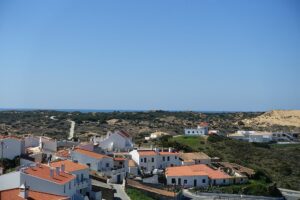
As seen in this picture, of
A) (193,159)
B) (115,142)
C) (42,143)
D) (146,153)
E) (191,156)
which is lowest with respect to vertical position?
(193,159)

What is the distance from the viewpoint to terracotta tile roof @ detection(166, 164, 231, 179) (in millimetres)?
52375

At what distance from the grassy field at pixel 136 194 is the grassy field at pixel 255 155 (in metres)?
24.5

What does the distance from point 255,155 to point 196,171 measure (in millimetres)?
25177

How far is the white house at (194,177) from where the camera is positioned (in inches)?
2023

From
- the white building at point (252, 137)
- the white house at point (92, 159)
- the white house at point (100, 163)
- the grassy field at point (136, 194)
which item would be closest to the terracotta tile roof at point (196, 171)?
the white house at point (100, 163)

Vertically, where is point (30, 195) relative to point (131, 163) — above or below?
above

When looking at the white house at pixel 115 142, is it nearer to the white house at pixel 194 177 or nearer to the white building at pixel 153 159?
the white building at pixel 153 159

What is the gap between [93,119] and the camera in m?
126

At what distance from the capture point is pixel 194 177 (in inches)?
2048

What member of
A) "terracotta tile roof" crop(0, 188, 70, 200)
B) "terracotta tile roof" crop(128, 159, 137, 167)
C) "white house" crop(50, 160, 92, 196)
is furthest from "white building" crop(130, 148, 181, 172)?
"terracotta tile roof" crop(0, 188, 70, 200)

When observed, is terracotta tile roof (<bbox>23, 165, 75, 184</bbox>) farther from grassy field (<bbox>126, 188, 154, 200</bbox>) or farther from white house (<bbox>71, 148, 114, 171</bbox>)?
white house (<bbox>71, 148, 114, 171</bbox>)

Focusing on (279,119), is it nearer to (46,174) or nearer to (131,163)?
(131,163)

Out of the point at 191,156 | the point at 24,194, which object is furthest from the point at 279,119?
the point at 24,194

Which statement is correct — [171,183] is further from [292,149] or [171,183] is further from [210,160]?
[292,149]
